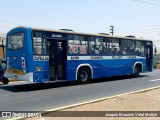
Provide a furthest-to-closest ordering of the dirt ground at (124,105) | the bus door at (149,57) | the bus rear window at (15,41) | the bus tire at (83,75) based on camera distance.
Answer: the bus door at (149,57) < the bus tire at (83,75) < the bus rear window at (15,41) < the dirt ground at (124,105)

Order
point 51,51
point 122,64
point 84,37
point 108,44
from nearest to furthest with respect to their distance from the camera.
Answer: point 51,51 < point 84,37 < point 108,44 < point 122,64

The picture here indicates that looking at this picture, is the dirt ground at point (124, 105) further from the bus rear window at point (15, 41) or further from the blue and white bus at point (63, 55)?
the bus rear window at point (15, 41)

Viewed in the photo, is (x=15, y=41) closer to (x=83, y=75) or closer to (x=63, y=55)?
(x=63, y=55)

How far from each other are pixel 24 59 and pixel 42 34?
1.51m

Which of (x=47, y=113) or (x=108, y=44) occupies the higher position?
(x=108, y=44)

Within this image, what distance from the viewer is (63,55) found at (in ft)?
53.5

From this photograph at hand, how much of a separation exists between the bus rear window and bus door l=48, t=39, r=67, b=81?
4.71 feet

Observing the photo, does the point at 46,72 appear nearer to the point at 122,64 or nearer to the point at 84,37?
the point at 84,37

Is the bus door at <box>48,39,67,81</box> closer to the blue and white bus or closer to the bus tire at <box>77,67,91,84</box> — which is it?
the blue and white bus

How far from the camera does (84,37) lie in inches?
685

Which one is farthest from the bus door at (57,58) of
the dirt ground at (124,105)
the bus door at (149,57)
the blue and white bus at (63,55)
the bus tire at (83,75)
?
the bus door at (149,57)

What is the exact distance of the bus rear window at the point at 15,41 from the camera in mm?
14898

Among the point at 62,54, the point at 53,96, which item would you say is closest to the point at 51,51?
the point at 62,54

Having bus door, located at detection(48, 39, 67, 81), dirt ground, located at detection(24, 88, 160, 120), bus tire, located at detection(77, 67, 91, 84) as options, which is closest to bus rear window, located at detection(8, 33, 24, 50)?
bus door, located at detection(48, 39, 67, 81)
